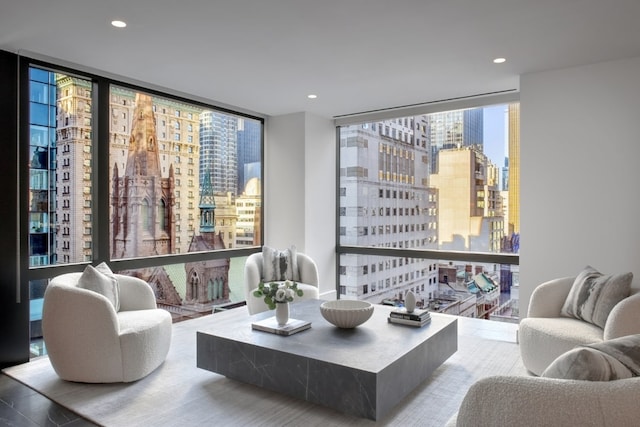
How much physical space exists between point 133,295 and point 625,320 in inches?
142

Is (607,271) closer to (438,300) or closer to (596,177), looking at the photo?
(596,177)

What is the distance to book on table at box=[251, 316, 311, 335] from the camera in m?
3.16

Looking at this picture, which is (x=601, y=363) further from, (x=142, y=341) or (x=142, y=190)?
(x=142, y=190)

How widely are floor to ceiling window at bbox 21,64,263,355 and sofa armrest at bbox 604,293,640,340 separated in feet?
13.4

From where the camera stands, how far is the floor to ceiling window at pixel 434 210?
4.95 metres

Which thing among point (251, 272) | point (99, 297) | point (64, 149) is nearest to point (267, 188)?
point (251, 272)

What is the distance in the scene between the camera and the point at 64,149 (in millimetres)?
4008

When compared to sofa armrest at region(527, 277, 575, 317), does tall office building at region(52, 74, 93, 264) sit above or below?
above

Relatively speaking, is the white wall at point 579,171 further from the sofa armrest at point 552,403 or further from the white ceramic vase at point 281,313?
the sofa armrest at point 552,403

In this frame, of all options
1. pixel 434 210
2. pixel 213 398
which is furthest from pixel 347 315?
pixel 434 210

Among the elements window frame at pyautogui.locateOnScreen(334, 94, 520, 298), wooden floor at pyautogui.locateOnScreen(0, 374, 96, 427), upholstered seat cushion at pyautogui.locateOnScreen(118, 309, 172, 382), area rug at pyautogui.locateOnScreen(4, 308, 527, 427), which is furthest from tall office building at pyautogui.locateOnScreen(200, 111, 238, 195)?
wooden floor at pyautogui.locateOnScreen(0, 374, 96, 427)

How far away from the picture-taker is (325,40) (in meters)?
3.38

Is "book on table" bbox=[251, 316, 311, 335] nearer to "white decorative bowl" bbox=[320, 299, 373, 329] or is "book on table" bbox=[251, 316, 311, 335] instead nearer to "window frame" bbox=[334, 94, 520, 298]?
"white decorative bowl" bbox=[320, 299, 373, 329]

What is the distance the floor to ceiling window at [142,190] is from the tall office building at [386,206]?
4.32 ft
